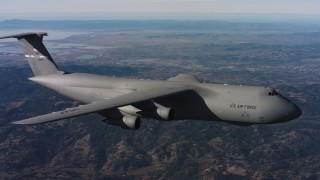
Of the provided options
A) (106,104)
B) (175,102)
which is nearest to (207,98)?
(175,102)

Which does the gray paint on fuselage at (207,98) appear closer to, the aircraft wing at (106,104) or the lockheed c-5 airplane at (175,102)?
the lockheed c-5 airplane at (175,102)

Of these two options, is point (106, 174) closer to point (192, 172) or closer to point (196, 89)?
point (192, 172)

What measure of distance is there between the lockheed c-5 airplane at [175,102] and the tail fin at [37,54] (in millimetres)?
6454

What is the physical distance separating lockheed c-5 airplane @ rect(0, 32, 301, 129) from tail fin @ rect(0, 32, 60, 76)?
6.45 m

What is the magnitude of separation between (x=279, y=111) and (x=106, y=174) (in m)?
119

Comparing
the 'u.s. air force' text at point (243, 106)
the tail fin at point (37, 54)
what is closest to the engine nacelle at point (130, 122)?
the 'u.s. air force' text at point (243, 106)

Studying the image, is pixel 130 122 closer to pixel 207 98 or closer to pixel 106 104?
pixel 106 104

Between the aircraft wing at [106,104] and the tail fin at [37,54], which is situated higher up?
the tail fin at [37,54]

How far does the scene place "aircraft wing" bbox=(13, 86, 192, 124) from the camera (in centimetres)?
2545

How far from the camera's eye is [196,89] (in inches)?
1351

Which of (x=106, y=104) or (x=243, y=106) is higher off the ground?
(x=106, y=104)

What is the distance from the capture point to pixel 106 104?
30.0 metres

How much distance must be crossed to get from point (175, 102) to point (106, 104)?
7.24 meters

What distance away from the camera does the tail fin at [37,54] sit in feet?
148
